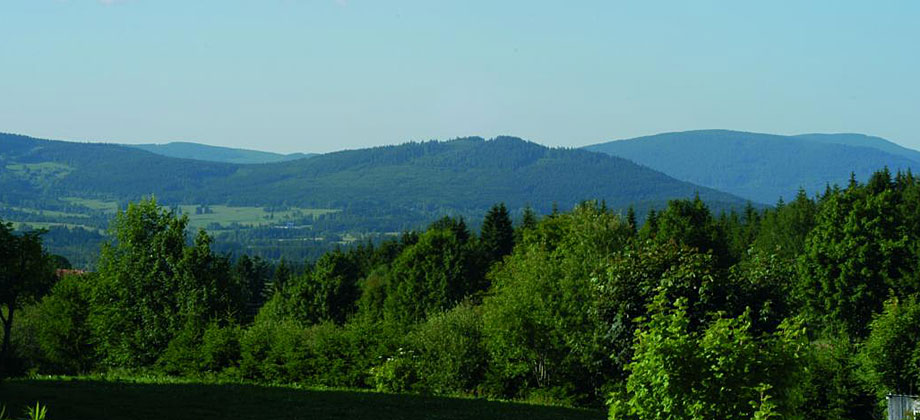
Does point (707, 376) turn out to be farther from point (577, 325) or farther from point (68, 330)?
point (68, 330)

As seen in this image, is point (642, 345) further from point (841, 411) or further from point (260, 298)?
point (260, 298)

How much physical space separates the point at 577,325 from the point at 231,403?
18.8m

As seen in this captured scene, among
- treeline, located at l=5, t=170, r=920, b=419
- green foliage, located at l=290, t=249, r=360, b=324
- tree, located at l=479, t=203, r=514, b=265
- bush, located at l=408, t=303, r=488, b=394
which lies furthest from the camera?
tree, located at l=479, t=203, r=514, b=265

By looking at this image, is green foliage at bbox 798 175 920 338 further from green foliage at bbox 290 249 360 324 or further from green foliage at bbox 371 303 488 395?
green foliage at bbox 290 249 360 324

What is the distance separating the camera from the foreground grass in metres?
25.5

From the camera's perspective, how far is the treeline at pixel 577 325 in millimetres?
19156

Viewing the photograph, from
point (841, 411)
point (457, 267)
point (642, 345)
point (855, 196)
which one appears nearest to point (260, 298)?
point (457, 267)

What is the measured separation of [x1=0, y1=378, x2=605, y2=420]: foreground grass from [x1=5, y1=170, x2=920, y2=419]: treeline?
503cm

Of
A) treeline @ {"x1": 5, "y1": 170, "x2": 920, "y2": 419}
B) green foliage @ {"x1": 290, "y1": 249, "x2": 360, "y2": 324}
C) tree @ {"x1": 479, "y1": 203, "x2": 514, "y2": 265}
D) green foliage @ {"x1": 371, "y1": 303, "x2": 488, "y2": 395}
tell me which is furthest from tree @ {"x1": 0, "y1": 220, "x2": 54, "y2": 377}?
tree @ {"x1": 479, "y1": 203, "x2": 514, "y2": 265}

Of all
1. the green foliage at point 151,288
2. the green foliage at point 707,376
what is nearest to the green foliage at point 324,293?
the green foliage at point 151,288

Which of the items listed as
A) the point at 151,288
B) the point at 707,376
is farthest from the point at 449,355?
the point at 151,288

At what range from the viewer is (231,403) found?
94.4 ft

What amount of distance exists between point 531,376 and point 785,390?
84.8 feet

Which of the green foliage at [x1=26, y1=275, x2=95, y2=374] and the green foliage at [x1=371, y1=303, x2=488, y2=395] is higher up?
the green foliage at [x1=371, y1=303, x2=488, y2=395]
